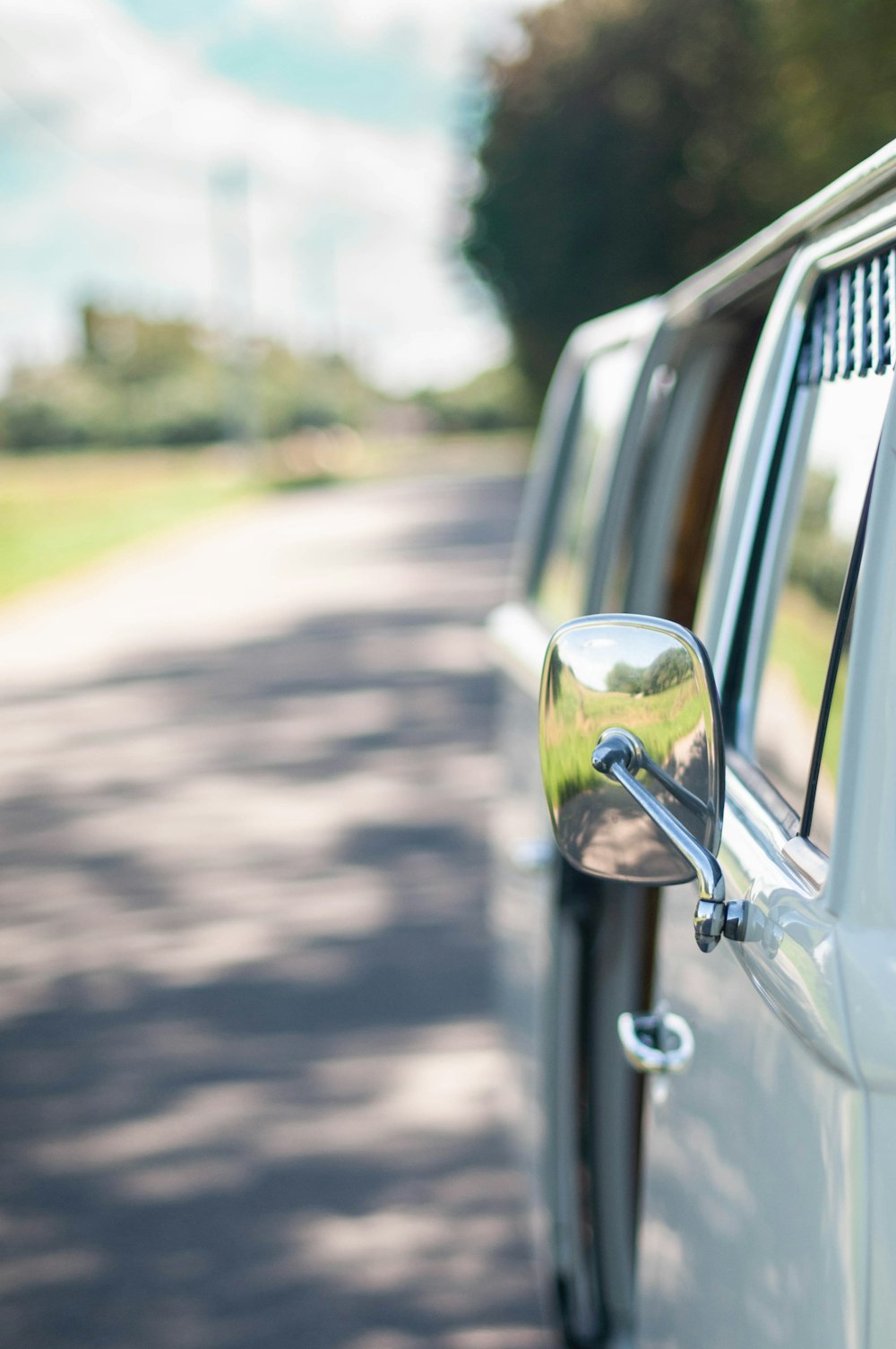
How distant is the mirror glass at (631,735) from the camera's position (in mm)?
1300

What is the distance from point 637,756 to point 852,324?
1.72 feet

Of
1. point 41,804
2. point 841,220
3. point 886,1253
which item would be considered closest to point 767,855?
point 886,1253

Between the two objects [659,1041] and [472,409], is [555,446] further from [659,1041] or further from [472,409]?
[472,409]

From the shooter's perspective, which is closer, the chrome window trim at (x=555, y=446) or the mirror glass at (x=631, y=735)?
the mirror glass at (x=631, y=735)

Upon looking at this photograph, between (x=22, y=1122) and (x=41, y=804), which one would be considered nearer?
(x=22, y=1122)

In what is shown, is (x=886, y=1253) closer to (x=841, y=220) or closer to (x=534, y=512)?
(x=841, y=220)

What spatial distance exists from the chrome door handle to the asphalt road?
4.34ft

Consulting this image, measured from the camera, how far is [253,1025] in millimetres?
4516

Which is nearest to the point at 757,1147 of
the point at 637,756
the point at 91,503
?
the point at 637,756

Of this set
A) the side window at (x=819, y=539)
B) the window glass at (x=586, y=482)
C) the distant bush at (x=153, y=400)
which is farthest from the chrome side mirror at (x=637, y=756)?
the distant bush at (x=153, y=400)

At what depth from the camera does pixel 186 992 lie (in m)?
4.84

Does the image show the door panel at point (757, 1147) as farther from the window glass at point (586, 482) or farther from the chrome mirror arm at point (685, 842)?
the window glass at point (586, 482)

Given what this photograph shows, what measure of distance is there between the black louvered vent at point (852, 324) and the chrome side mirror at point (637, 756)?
1.24ft

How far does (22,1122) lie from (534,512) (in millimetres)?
2089
